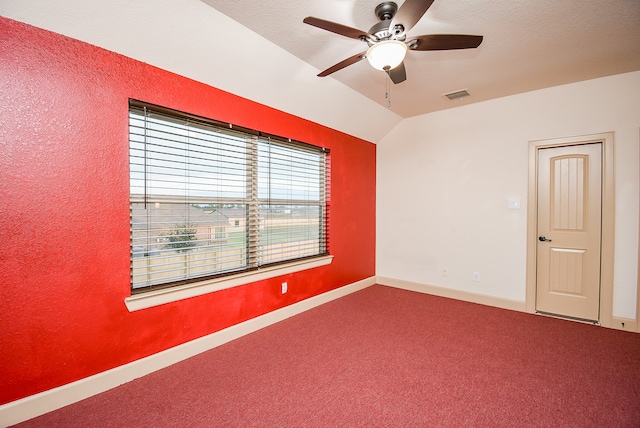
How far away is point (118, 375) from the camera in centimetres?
209

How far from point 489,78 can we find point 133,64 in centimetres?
358

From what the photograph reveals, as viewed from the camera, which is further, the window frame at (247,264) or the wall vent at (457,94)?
the wall vent at (457,94)

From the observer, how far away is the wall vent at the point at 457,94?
356cm

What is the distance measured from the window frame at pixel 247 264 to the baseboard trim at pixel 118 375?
442mm

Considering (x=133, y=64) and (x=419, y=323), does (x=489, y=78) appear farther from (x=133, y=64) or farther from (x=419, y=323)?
(x=133, y=64)

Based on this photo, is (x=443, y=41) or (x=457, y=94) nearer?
(x=443, y=41)

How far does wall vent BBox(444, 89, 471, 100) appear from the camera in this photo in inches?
140

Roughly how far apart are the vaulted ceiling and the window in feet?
1.61

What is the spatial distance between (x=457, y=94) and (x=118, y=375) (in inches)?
181

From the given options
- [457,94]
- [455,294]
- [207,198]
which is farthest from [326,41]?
[455,294]

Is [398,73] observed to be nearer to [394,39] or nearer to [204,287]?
[394,39]

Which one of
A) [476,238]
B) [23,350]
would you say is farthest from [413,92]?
[23,350]

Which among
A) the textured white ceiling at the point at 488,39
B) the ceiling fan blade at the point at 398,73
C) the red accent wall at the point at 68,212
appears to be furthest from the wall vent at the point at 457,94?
the red accent wall at the point at 68,212

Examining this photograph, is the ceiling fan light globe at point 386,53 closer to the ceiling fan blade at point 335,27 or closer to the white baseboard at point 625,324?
the ceiling fan blade at point 335,27
